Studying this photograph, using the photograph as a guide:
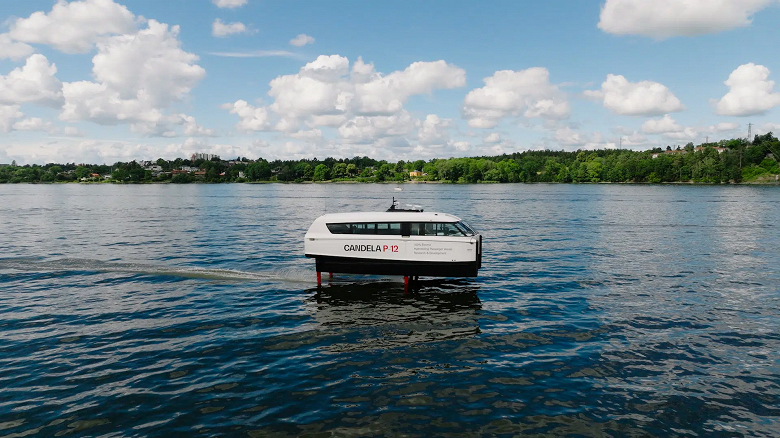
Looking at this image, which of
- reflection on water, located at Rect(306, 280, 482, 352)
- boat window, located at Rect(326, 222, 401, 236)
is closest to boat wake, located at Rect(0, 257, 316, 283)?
reflection on water, located at Rect(306, 280, 482, 352)

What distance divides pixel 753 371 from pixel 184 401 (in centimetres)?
1772

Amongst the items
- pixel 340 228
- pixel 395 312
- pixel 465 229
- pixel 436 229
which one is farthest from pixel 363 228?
pixel 465 229

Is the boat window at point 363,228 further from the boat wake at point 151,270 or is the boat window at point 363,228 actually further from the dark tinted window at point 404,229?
the boat wake at point 151,270

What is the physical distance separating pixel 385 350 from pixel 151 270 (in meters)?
20.9

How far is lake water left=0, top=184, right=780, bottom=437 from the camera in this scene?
12305 mm

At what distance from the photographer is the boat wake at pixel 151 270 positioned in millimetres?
29078

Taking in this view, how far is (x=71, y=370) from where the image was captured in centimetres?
1503

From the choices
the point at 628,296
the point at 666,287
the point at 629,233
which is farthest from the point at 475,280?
the point at 629,233

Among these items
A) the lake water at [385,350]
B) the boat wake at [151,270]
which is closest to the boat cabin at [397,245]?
the lake water at [385,350]

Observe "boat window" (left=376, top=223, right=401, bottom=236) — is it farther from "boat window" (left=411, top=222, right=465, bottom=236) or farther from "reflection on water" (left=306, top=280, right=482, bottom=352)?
"reflection on water" (left=306, top=280, right=482, bottom=352)

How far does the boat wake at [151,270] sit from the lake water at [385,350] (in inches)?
8.2

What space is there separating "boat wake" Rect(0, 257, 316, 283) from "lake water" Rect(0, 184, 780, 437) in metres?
0.21

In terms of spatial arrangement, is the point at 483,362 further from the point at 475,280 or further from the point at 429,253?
the point at 475,280

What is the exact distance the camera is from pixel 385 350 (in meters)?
17.0
